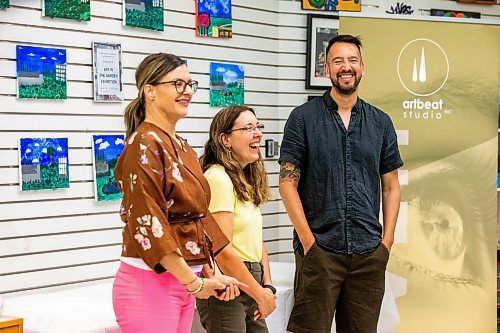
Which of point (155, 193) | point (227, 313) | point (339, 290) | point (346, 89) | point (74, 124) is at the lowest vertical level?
point (339, 290)

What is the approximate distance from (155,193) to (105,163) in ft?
7.02

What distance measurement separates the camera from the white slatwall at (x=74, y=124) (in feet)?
13.6

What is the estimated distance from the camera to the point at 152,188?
8.20 ft

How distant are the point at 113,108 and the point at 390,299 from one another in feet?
6.39

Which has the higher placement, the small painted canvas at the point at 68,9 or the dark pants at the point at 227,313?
the small painted canvas at the point at 68,9

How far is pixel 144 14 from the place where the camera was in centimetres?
483

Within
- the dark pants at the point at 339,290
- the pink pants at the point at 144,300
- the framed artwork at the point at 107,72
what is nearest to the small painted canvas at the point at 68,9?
the framed artwork at the point at 107,72

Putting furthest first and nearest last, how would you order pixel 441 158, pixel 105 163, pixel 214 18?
pixel 214 18 → pixel 441 158 → pixel 105 163

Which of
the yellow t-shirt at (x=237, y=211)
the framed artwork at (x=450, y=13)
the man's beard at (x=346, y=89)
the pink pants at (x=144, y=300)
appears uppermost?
the framed artwork at (x=450, y=13)

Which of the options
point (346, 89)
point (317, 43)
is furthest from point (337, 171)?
point (317, 43)

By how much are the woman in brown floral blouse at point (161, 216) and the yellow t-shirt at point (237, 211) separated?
40cm

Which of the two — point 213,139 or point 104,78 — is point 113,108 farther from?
point 213,139

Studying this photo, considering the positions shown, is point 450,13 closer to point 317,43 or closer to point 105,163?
point 317,43

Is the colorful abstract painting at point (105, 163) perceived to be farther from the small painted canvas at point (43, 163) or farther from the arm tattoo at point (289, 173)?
the arm tattoo at point (289, 173)
